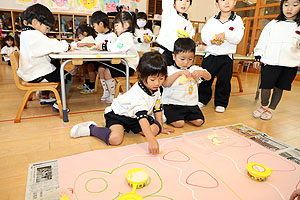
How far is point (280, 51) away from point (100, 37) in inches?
72.1

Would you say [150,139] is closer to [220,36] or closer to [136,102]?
[136,102]

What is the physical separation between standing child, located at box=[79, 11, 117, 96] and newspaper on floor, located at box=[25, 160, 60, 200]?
4.07 feet

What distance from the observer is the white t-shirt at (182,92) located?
1.56 metres

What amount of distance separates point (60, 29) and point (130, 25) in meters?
3.57

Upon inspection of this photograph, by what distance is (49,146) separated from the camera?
3.91 feet

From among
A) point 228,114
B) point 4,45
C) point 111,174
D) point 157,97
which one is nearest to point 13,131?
point 111,174

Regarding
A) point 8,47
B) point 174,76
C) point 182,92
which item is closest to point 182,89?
point 182,92

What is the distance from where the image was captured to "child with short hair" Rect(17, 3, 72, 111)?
1491 mm

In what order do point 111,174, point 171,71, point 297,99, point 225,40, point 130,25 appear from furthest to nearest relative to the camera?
point 297,99 < point 130,25 < point 225,40 < point 171,71 < point 111,174

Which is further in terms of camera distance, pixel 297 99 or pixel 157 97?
pixel 297 99

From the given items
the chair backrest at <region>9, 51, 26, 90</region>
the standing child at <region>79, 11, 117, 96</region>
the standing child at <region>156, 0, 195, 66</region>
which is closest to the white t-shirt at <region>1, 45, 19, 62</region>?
the standing child at <region>79, 11, 117, 96</region>

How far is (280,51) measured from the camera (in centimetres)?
165

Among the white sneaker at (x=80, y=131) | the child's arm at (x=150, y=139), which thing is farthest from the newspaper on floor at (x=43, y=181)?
the child's arm at (x=150, y=139)

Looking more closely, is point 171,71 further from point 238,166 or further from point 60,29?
point 60,29
